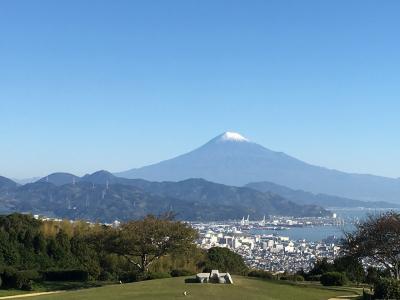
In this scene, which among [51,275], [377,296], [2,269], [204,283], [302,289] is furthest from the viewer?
[51,275]

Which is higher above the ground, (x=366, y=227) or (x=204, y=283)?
(x=366, y=227)

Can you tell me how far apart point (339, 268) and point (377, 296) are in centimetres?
1823

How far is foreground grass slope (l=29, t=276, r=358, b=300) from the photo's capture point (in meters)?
26.7

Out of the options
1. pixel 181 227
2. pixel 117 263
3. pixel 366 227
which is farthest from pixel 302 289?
pixel 117 263

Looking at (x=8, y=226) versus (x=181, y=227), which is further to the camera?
(x=8, y=226)

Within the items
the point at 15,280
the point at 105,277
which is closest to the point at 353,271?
the point at 105,277

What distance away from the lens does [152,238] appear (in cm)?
4188

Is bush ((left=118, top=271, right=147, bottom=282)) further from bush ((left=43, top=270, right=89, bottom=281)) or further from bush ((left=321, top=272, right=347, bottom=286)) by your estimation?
bush ((left=321, top=272, right=347, bottom=286))

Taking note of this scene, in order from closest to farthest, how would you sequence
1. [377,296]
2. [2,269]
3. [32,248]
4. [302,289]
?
[377,296] → [302,289] → [2,269] → [32,248]

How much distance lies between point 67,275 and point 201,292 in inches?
711

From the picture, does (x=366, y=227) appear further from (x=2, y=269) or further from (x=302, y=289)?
(x=2, y=269)

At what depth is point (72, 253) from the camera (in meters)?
54.6

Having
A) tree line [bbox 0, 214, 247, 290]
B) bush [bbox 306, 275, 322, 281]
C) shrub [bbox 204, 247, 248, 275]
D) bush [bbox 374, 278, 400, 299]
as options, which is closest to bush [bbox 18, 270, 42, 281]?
tree line [bbox 0, 214, 247, 290]

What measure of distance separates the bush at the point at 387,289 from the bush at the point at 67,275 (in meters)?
23.1
